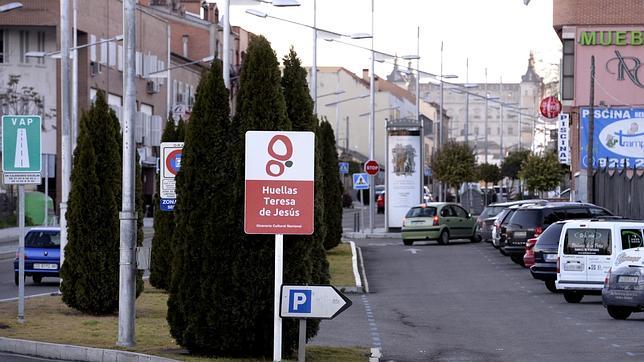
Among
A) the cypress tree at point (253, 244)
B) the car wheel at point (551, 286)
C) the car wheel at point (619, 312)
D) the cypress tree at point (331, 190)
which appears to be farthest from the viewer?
the cypress tree at point (331, 190)

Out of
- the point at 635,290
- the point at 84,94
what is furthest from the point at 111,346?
the point at 84,94

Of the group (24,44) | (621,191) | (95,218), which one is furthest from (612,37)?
(95,218)

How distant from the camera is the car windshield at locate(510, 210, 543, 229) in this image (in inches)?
1515

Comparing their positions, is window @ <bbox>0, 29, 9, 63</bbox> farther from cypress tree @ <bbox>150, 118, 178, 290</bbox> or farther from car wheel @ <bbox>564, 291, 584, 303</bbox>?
car wheel @ <bbox>564, 291, 584, 303</bbox>

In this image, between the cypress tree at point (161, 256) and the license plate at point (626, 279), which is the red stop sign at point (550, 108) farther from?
the license plate at point (626, 279)

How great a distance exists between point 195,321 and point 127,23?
416 centimetres

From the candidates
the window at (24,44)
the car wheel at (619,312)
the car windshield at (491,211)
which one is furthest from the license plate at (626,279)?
the window at (24,44)

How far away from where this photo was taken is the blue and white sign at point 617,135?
2238 inches

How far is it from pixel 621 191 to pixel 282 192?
33.3 meters

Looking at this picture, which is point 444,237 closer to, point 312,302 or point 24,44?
point 24,44

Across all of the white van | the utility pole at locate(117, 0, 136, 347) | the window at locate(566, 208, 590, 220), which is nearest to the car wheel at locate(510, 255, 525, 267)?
the window at locate(566, 208, 590, 220)

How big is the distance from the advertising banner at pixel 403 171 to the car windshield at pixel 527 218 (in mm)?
21233

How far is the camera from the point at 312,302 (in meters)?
15.4

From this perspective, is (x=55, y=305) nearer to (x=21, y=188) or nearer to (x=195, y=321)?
(x=21, y=188)
